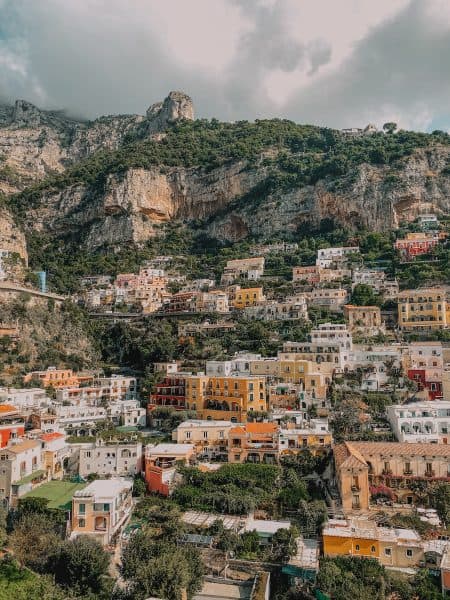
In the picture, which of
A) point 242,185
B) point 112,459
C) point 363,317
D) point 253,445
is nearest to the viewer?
point 112,459

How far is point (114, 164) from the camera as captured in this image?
308 ft

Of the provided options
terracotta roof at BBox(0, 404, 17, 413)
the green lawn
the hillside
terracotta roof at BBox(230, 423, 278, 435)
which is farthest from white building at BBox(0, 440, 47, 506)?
the hillside

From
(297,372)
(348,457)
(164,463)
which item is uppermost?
(297,372)

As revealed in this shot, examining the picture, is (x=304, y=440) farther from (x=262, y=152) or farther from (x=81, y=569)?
(x=262, y=152)

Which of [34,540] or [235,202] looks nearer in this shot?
[34,540]

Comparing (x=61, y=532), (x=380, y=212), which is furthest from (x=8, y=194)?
(x=61, y=532)

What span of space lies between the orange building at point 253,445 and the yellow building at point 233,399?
4.67 meters

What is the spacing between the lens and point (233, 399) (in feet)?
126

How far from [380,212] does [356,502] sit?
5469 cm

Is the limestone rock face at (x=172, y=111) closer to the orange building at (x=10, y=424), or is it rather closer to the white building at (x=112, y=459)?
the orange building at (x=10, y=424)

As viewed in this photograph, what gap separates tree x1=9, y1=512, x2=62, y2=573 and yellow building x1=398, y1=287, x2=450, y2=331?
124 ft

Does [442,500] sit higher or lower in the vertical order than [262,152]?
lower

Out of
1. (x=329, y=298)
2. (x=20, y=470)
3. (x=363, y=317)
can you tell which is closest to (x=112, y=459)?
(x=20, y=470)

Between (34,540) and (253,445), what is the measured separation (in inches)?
528
